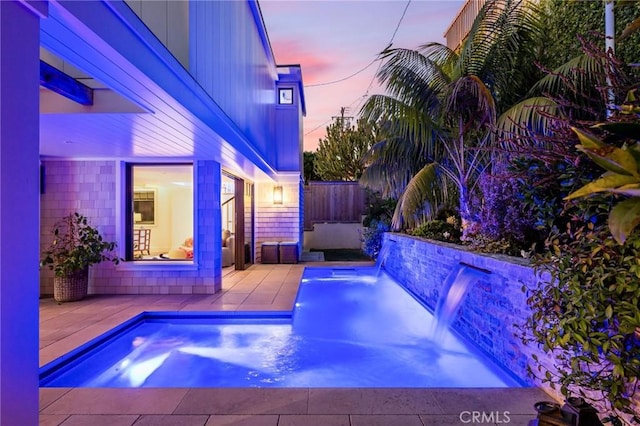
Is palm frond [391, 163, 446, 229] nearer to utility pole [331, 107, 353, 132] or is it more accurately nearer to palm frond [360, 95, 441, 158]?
palm frond [360, 95, 441, 158]

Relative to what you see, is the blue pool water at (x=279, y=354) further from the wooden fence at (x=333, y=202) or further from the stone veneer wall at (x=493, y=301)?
the wooden fence at (x=333, y=202)

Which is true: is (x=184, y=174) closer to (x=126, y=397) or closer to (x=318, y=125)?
(x=126, y=397)

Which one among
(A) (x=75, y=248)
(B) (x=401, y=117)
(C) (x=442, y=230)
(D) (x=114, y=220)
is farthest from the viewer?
(C) (x=442, y=230)

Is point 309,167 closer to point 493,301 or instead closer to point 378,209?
point 378,209

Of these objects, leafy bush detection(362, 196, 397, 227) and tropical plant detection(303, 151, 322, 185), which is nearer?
leafy bush detection(362, 196, 397, 227)

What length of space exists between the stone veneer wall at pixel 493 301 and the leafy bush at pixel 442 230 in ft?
2.82

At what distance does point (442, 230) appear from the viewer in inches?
313

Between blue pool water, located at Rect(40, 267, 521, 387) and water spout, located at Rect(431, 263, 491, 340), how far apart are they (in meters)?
0.17

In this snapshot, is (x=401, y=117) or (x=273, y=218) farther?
(x=273, y=218)

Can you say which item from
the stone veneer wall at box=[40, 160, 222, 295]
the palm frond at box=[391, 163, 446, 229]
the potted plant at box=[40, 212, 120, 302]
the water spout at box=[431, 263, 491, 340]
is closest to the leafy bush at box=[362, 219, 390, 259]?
the palm frond at box=[391, 163, 446, 229]

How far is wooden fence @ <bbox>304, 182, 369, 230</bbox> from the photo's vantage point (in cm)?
1495
